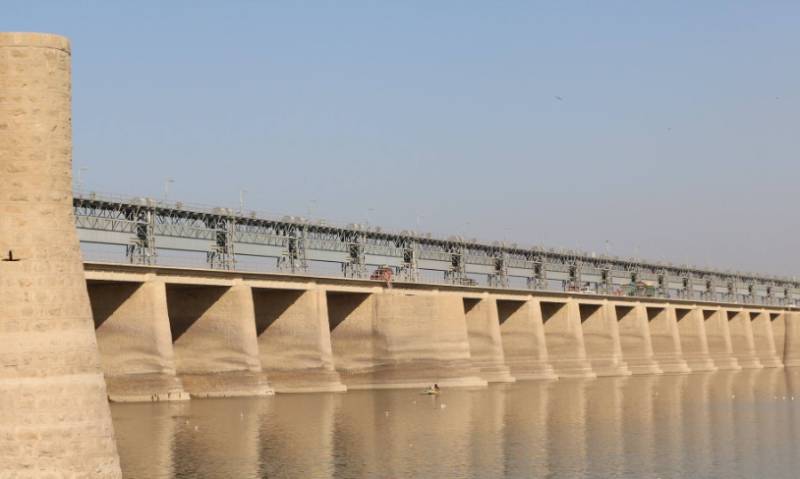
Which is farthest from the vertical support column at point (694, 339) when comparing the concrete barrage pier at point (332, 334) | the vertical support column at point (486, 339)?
the vertical support column at point (486, 339)

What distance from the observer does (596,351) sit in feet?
326

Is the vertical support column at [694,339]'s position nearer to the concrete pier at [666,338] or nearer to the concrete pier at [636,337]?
the concrete pier at [666,338]

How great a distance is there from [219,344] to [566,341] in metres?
38.4

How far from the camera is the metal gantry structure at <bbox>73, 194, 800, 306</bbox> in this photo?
65.3 m

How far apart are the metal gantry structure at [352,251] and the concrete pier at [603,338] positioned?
6.06 m

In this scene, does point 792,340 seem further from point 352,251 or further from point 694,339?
point 352,251

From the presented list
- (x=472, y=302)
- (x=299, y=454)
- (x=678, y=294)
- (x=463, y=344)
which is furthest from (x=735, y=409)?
(x=678, y=294)

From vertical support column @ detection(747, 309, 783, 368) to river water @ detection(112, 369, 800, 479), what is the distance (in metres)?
55.3

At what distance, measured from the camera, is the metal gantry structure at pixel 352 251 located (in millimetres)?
65312

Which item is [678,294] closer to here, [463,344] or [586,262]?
[586,262]

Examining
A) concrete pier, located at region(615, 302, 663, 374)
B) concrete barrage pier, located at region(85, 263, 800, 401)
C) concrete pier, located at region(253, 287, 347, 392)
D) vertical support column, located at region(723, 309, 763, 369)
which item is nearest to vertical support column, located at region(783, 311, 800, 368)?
vertical support column, located at region(723, 309, 763, 369)

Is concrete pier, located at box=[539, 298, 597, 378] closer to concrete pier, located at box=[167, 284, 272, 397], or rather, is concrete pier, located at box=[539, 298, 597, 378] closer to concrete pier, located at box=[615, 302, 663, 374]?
concrete pier, located at box=[615, 302, 663, 374]

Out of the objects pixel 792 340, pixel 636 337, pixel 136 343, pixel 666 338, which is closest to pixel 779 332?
pixel 792 340

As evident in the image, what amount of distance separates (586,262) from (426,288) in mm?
41250
